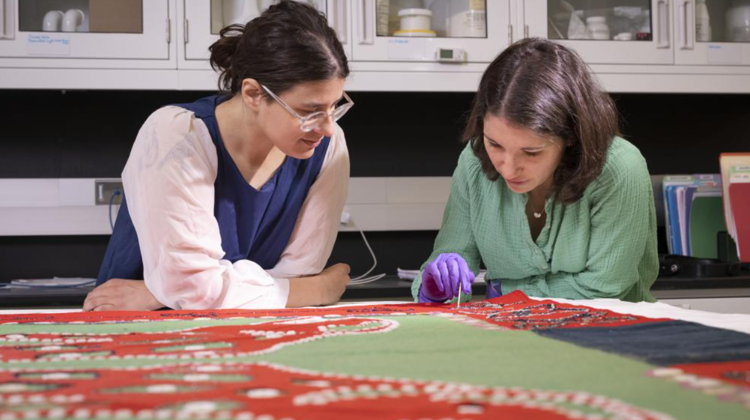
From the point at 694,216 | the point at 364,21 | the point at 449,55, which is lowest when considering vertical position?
the point at 694,216

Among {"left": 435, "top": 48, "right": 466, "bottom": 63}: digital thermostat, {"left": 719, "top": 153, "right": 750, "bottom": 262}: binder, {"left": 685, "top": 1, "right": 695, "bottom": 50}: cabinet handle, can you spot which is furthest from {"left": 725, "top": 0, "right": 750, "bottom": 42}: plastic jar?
{"left": 435, "top": 48, "right": 466, "bottom": 63}: digital thermostat

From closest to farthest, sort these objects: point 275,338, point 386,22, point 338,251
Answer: point 275,338 < point 386,22 < point 338,251

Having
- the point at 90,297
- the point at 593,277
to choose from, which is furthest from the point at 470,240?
the point at 90,297

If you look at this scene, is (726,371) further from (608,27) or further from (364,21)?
(608,27)

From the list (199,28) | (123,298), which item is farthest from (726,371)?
(199,28)

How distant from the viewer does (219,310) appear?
48.4 inches

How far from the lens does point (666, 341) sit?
2.84 ft

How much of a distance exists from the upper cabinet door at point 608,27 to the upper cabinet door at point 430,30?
11 cm

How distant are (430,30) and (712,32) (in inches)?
35.9

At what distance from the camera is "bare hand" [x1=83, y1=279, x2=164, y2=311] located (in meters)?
1.39

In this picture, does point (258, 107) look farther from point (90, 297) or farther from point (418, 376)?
point (418, 376)

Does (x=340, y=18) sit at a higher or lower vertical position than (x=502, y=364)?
higher

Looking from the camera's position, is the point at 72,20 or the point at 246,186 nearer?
the point at 246,186

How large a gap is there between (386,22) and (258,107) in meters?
0.98
